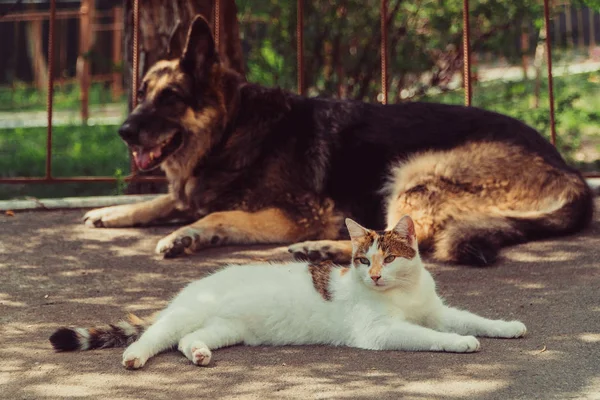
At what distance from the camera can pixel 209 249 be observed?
17.9 ft

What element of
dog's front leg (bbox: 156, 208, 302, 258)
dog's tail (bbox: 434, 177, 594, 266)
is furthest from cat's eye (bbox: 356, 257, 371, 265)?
dog's front leg (bbox: 156, 208, 302, 258)

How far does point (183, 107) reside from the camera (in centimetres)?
580

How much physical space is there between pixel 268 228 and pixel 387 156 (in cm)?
86

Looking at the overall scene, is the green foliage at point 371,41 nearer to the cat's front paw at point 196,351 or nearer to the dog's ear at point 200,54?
the dog's ear at point 200,54

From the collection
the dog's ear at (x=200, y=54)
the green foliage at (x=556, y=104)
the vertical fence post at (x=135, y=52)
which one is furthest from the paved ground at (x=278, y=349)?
the green foliage at (x=556, y=104)

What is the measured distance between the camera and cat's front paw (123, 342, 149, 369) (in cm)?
330

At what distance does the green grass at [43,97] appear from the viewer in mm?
16625

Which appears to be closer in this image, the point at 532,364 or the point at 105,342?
the point at 532,364

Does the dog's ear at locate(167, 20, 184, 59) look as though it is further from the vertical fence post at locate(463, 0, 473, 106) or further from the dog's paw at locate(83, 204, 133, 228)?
the vertical fence post at locate(463, 0, 473, 106)

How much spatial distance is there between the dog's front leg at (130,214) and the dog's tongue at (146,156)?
356 mm

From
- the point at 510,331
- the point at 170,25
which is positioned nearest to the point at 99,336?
the point at 510,331

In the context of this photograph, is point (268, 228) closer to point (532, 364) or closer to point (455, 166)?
point (455, 166)

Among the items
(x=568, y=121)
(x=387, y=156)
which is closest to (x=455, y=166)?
(x=387, y=156)

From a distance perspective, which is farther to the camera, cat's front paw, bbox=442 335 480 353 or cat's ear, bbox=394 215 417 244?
cat's ear, bbox=394 215 417 244
